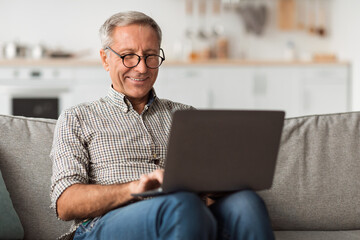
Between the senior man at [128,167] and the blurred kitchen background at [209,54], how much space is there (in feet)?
11.7

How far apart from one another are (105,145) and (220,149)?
531mm

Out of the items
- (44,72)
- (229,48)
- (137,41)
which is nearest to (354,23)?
(229,48)

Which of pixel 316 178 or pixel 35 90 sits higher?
pixel 316 178

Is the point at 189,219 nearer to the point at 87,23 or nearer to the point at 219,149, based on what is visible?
the point at 219,149

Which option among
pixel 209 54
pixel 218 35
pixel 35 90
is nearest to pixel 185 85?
pixel 209 54

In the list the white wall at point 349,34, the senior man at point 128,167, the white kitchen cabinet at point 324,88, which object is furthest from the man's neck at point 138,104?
the white kitchen cabinet at point 324,88

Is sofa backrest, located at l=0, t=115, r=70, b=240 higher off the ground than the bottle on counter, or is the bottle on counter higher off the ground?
the bottle on counter

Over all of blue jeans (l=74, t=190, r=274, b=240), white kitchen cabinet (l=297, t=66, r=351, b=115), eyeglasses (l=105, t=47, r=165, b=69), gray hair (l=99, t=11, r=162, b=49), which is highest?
gray hair (l=99, t=11, r=162, b=49)

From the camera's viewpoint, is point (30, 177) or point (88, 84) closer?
point (30, 177)

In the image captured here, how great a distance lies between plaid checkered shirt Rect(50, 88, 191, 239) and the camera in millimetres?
1633

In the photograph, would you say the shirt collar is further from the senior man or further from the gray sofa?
the gray sofa

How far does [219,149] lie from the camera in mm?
1326

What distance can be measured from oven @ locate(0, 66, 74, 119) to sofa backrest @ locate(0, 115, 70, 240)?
3.49 metres

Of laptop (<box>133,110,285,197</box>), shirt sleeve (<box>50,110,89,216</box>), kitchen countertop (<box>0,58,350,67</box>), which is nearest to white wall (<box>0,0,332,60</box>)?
kitchen countertop (<box>0,58,350,67</box>)
